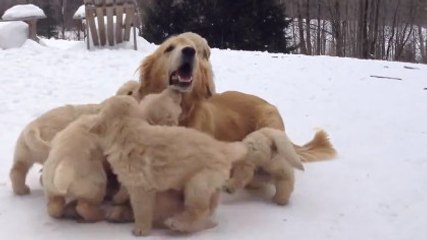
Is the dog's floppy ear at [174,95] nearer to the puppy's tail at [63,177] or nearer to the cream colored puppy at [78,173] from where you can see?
the cream colored puppy at [78,173]

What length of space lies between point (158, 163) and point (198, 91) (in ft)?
3.06

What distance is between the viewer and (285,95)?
8055 mm

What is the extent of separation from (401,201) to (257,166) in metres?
1.02

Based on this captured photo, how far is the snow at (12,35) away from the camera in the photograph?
38.2 ft

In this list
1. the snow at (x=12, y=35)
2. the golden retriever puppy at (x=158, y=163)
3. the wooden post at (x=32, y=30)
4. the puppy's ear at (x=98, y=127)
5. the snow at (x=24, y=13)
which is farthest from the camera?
the snow at (x=24, y=13)

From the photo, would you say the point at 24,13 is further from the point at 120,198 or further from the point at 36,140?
the point at 120,198

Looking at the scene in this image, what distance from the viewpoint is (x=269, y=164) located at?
3.94 meters

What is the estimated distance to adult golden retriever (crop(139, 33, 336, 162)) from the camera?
13.1 feet

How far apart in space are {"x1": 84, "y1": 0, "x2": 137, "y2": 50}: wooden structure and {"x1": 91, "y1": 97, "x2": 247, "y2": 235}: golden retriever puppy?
858cm

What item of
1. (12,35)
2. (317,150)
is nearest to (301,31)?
(12,35)

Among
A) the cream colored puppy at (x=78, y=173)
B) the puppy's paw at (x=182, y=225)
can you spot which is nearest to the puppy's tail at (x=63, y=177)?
the cream colored puppy at (x=78, y=173)

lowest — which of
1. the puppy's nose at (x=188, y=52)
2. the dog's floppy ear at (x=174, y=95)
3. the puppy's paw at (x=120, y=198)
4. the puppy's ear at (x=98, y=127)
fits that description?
the puppy's paw at (x=120, y=198)

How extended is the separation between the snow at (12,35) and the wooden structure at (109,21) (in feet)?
4.37

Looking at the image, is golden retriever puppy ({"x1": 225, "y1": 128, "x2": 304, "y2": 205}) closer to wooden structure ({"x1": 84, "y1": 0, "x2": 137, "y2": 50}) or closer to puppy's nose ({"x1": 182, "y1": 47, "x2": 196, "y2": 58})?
puppy's nose ({"x1": 182, "y1": 47, "x2": 196, "y2": 58})
